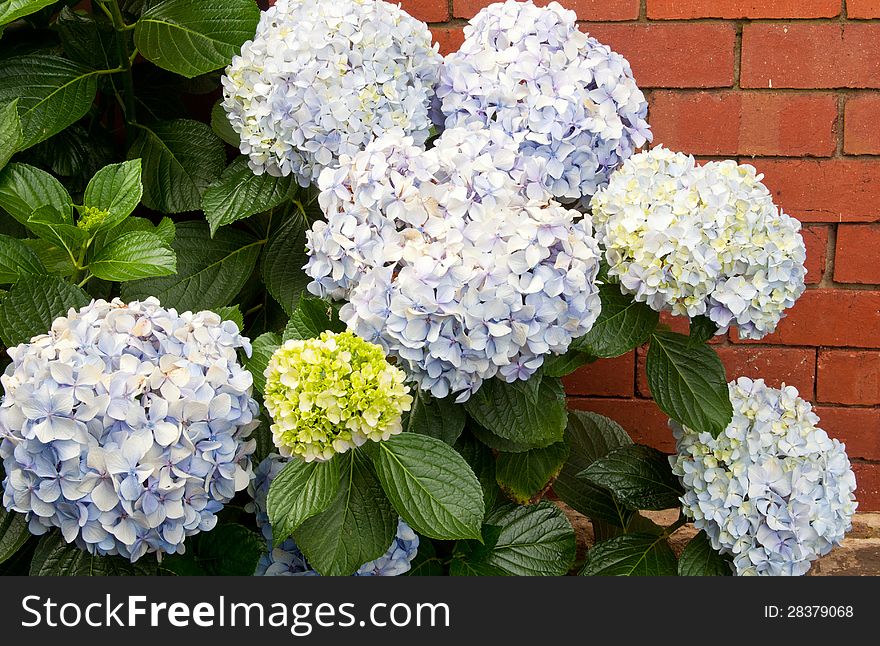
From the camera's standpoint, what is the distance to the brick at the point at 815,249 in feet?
5.14

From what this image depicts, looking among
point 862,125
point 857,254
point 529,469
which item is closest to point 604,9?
point 862,125

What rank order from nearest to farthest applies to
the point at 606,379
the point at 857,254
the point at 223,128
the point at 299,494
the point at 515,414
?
the point at 299,494
the point at 515,414
the point at 223,128
the point at 857,254
the point at 606,379

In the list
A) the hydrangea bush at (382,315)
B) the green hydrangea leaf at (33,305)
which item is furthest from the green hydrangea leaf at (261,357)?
the green hydrangea leaf at (33,305)

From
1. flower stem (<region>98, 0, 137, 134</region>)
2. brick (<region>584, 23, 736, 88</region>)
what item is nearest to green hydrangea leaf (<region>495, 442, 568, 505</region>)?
brick (<region>584, 23, 736, 88</region>)

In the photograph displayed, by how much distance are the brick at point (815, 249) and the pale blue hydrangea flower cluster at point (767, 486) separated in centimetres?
44

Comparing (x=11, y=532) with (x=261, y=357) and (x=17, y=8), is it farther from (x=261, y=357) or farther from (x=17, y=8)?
(x=17, y=8)

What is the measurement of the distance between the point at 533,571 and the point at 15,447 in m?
0.65

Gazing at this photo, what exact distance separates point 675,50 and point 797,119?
24 cm

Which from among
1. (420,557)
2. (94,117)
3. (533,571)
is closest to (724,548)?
(533,571)

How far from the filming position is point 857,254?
1.57 meters

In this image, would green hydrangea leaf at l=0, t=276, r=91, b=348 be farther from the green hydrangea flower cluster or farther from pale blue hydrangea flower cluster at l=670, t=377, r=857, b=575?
pale blue hydrangea flower cluster at l=670, t=377, r=857, b=575

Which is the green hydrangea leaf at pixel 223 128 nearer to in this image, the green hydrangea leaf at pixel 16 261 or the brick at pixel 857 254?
the green hydrangea leaf at pixel 16 261

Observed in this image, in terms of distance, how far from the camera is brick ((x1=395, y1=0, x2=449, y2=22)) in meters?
1.55

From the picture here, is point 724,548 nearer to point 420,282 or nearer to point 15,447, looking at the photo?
point 420,282
